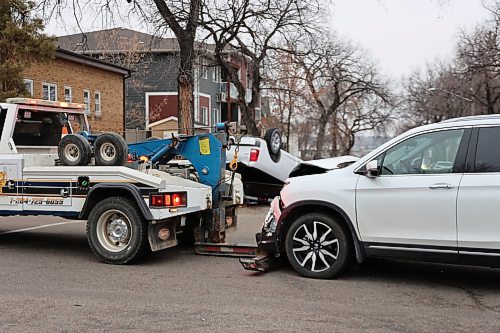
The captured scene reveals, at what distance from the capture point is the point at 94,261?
823cm

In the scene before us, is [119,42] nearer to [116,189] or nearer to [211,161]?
[211,161]

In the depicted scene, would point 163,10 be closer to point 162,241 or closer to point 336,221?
point 162,241

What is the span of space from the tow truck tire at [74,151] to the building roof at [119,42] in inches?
427

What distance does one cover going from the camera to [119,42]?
73.8ft

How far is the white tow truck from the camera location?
7.77 m

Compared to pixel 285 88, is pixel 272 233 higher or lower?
lower

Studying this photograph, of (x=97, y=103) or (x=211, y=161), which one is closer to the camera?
(x=211, y=161)

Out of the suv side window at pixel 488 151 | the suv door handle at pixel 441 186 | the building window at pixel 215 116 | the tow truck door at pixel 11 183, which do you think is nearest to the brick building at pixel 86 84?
the tow truck door at pixel 11 183

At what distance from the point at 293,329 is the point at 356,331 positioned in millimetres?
547

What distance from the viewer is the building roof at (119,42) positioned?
66.9ft

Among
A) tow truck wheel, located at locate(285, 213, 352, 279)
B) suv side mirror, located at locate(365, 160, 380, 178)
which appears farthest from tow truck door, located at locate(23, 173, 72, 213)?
suv side mirror, located at locate(365, 160, 380, 178)

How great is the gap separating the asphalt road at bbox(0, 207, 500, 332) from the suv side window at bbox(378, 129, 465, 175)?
4.46 ft

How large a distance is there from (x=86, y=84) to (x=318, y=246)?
24.3 m

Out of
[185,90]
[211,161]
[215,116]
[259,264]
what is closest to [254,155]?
[185,90]
